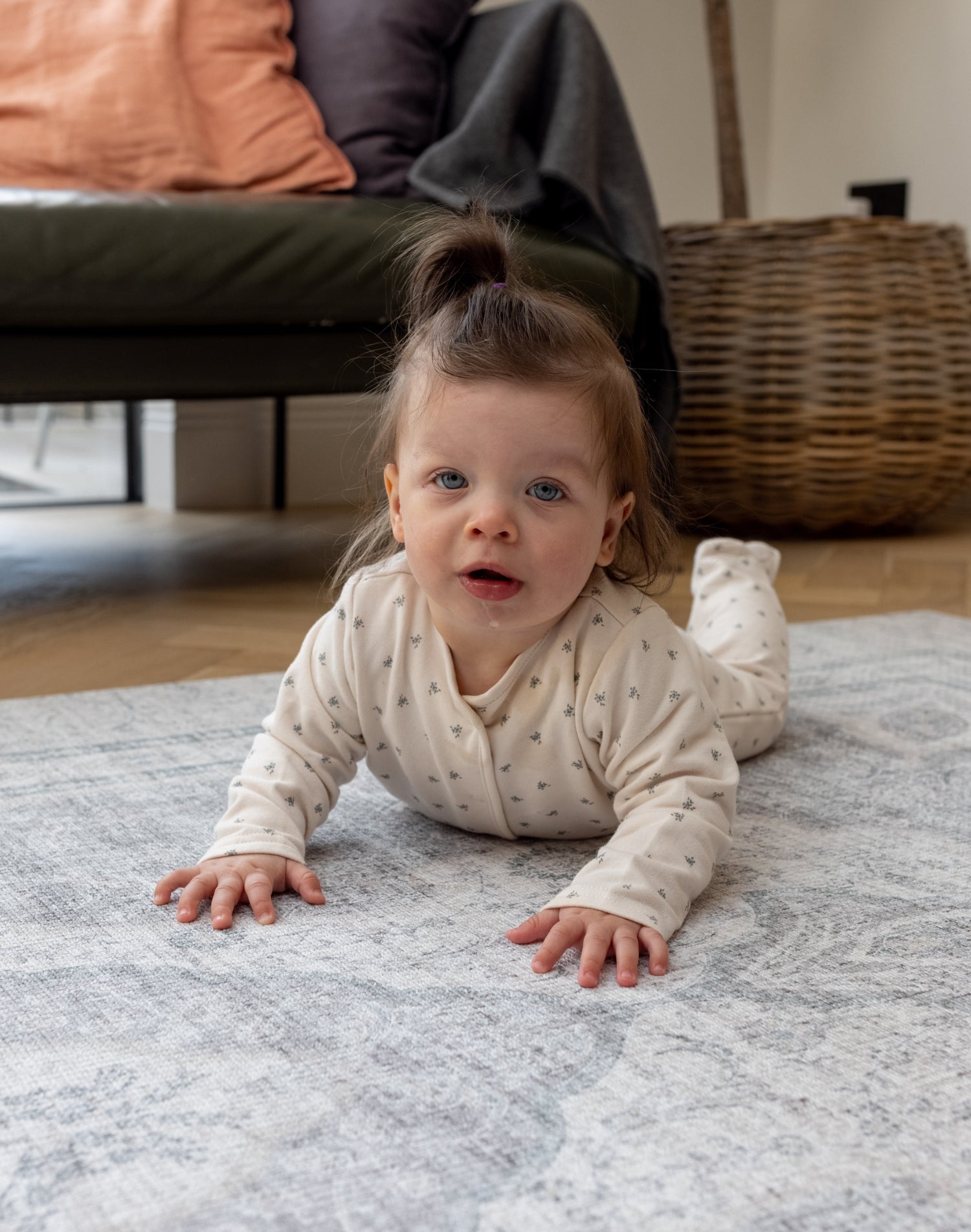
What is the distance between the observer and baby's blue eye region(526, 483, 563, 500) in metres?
0.76

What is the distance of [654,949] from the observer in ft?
2.25

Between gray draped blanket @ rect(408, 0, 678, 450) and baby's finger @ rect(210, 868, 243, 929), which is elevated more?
gray draped blanket @ rect(408, 0, 678, 450)

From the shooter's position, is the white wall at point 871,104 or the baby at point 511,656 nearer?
the baby at point 511,656

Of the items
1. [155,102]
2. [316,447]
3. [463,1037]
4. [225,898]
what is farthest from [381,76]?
[463,1037]

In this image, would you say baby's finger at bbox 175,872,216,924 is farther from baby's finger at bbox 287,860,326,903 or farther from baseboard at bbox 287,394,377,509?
baseboard at bbox 287,394,377,509

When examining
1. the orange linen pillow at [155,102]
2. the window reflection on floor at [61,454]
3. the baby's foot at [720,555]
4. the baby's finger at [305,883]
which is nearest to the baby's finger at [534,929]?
the baby's finger at [305,883]

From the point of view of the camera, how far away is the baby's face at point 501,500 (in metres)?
0.75

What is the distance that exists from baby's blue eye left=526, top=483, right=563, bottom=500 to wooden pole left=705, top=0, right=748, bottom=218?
180cm

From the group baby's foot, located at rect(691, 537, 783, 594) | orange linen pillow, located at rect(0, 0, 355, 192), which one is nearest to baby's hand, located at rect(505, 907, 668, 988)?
baby's foot, located at rect(691, 537, 783, 594)

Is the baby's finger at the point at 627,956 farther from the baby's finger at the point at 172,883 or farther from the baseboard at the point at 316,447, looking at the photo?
the baseboard at the point at 316,447

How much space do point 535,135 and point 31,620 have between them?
92 centimetres

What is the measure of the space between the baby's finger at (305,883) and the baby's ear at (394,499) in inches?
8.1

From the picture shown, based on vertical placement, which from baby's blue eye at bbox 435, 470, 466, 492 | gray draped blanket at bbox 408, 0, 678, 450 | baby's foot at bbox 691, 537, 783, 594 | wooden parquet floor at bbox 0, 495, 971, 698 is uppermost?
gray draped blanket at bbox 408, 0, 678, 450

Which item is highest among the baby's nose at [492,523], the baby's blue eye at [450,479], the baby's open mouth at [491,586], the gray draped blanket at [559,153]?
the gray draped blanket at [559,153]
